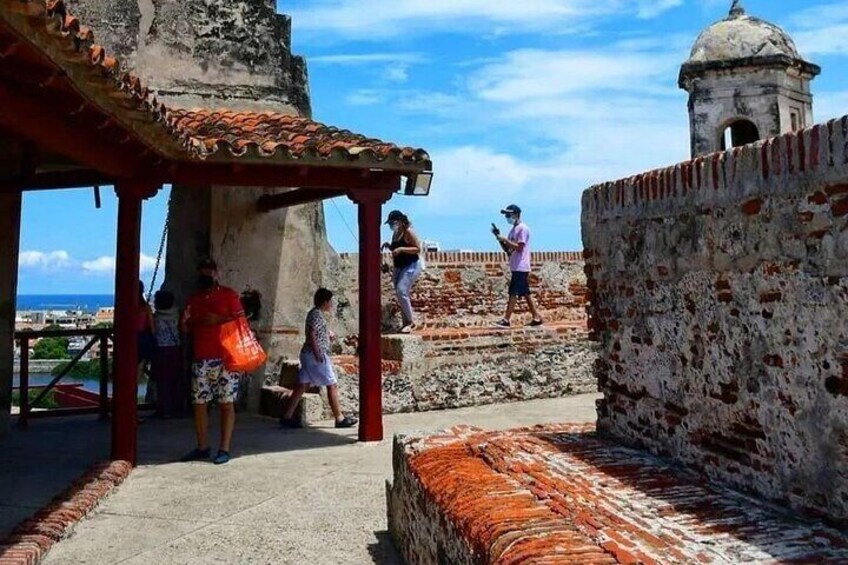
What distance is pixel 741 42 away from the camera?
1105cm

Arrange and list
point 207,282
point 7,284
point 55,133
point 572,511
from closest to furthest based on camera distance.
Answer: point 572,511, point 55,133, point 207,282, point 7,284

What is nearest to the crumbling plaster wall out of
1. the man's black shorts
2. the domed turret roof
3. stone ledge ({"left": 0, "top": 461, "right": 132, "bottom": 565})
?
the man's black shorts

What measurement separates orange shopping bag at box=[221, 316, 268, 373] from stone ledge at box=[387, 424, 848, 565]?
102 inches

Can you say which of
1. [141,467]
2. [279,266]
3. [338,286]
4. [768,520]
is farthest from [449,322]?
[768,520]

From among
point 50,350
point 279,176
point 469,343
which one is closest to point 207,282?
point 279,176

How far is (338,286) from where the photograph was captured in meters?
12.4

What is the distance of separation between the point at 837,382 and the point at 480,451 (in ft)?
6.71

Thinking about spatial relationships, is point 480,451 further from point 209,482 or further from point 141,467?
point 141,467

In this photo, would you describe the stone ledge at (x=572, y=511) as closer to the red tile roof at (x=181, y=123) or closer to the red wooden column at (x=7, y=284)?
the red tile roof at (x=181, y=123)

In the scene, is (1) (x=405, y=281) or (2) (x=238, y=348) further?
(1) (x=405, y=281)

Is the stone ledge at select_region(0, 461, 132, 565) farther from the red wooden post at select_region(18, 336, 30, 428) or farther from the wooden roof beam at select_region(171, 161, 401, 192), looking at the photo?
the red wooden post at select_region(18, 336, 30, 428)

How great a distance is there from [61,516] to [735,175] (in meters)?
4.60

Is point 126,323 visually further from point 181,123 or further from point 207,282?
point 181,123

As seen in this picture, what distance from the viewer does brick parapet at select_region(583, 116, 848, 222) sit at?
318 centimetres
